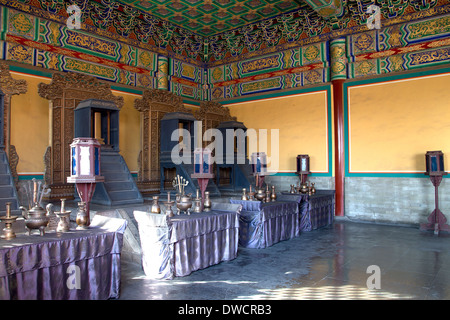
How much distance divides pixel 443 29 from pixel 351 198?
368 centimetres

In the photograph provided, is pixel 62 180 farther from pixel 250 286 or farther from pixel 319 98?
pixel 319 98

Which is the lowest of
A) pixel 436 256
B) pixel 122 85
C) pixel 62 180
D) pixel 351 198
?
pixel 436 256

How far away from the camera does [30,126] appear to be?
6227 mm

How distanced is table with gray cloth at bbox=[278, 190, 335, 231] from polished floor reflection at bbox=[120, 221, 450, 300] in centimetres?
82

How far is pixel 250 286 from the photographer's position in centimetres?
344

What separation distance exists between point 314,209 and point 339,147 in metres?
1.82

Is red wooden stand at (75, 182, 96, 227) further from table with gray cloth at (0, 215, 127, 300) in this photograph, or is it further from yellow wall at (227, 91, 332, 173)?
yellow wall at (227, 91, 332, 173)

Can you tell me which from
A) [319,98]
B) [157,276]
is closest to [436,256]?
[157,276]

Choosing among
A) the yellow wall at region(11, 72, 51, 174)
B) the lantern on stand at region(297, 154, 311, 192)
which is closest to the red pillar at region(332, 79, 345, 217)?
the lantern on stand at region(297, 154, 311, 192)

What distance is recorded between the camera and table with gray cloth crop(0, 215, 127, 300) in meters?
2.43

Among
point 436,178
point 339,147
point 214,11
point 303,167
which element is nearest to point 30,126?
point 214,11

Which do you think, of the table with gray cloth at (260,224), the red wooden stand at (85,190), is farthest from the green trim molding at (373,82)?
the red wooden stand at (85,190)

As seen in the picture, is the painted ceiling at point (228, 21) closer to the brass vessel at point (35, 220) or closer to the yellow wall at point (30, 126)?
the yellow wall at point (30, 126)

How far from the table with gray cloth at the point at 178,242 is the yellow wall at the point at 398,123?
14.8 feet
